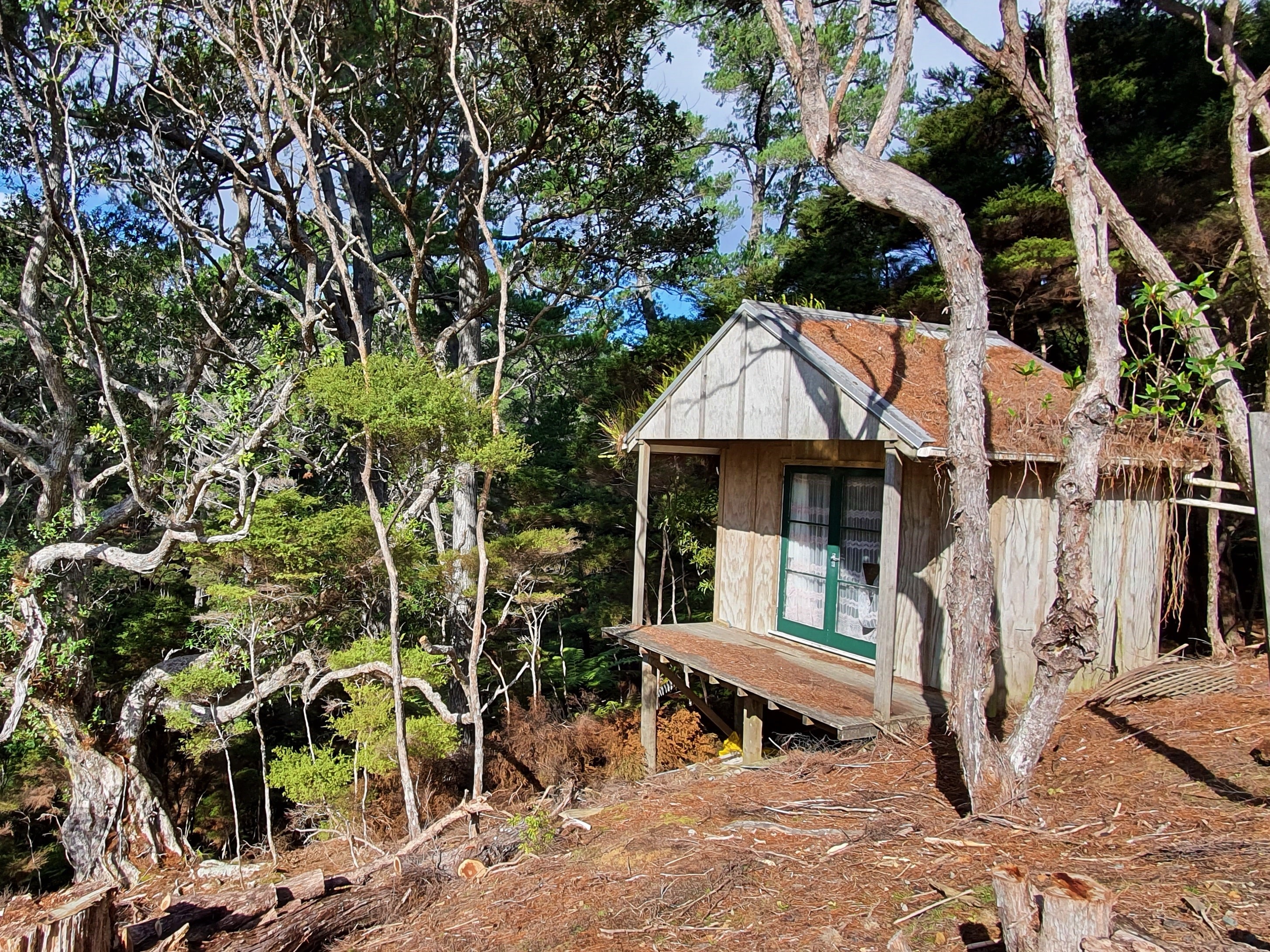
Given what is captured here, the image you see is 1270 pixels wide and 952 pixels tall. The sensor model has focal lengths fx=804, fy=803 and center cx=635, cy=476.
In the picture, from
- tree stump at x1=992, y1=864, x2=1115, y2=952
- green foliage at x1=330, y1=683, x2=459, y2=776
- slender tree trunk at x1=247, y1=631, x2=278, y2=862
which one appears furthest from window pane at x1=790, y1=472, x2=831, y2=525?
slender tree trunk at x1=247, y1=631, x2=278, y2=862

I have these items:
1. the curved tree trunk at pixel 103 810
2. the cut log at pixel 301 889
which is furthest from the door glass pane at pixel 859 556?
the curved tree trunk at pixel 103 810

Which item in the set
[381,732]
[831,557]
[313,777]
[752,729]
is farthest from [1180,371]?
[313,777]

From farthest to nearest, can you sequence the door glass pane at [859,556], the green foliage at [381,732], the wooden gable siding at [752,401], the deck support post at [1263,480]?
the green foliage at [381,732]
the door glass pane at [859,556]
the wooden gable siding at [752,401]
the deck support post at [1263,480]

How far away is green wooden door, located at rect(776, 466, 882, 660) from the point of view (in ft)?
27.6

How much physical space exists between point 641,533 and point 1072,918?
23.8ft

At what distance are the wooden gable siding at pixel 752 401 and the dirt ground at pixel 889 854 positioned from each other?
280 centimetres

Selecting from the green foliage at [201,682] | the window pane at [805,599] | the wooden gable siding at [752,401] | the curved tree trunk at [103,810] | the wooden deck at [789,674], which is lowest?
the curved tree trunk at [103,810]

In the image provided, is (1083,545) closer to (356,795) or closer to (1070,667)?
(1070,667)

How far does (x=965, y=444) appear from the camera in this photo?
4953 millimetres

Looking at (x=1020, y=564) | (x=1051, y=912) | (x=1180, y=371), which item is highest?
(x=1180, y=371)

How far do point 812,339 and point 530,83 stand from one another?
6.52 metres

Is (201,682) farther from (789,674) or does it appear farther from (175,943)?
(789,674)

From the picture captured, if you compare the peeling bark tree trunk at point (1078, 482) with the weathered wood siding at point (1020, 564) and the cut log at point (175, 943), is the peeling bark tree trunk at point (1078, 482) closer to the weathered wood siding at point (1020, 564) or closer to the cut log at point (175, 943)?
the weathered wood siding at point (1020, 564)

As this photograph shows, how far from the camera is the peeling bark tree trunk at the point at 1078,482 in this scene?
4.54m
